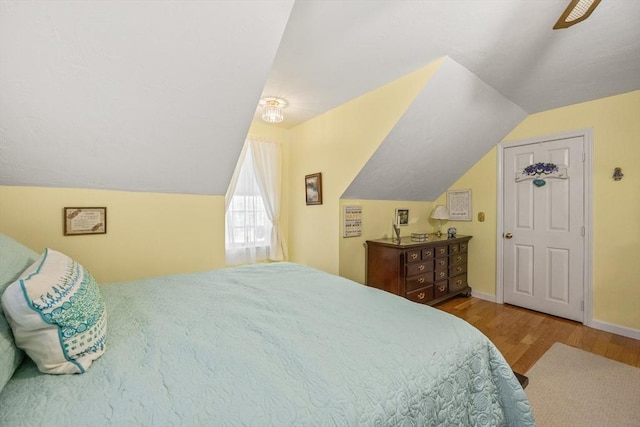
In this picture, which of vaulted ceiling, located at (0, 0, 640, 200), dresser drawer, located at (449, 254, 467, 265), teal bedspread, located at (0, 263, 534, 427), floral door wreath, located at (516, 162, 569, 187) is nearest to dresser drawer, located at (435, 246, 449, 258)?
dresser drawer, located at (449, 254, 467, 265)

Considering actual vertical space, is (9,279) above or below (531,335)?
above

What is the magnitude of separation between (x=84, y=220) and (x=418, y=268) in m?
3.14

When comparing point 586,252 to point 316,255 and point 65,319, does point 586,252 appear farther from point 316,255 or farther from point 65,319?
point 65,319

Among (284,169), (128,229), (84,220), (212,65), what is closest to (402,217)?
(284,169)

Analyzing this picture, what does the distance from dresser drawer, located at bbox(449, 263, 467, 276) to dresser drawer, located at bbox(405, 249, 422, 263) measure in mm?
751

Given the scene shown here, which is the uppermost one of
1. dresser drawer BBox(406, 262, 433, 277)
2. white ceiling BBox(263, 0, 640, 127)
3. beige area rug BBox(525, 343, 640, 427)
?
white ceiling BBox(263, 0, 640, 127)

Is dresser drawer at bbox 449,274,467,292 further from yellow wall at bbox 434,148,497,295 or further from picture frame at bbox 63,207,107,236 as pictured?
picture frame at bbox 63,207,107,236

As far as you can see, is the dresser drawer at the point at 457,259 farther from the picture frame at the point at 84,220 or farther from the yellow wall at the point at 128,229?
the picture frame at the point at 84,220

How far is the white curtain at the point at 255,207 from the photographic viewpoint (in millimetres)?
3414

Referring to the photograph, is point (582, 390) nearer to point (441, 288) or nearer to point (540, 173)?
point (441, 288)

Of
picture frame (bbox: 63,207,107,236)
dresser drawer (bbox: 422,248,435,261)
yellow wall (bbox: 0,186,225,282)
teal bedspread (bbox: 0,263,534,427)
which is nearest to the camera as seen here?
teal bedspread (bbox: 0,263,534,427)

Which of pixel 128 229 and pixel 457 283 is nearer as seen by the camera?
pixel 128 229

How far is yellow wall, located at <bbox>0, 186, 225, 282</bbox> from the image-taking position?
1757mm

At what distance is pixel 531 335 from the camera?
260 centimetres
